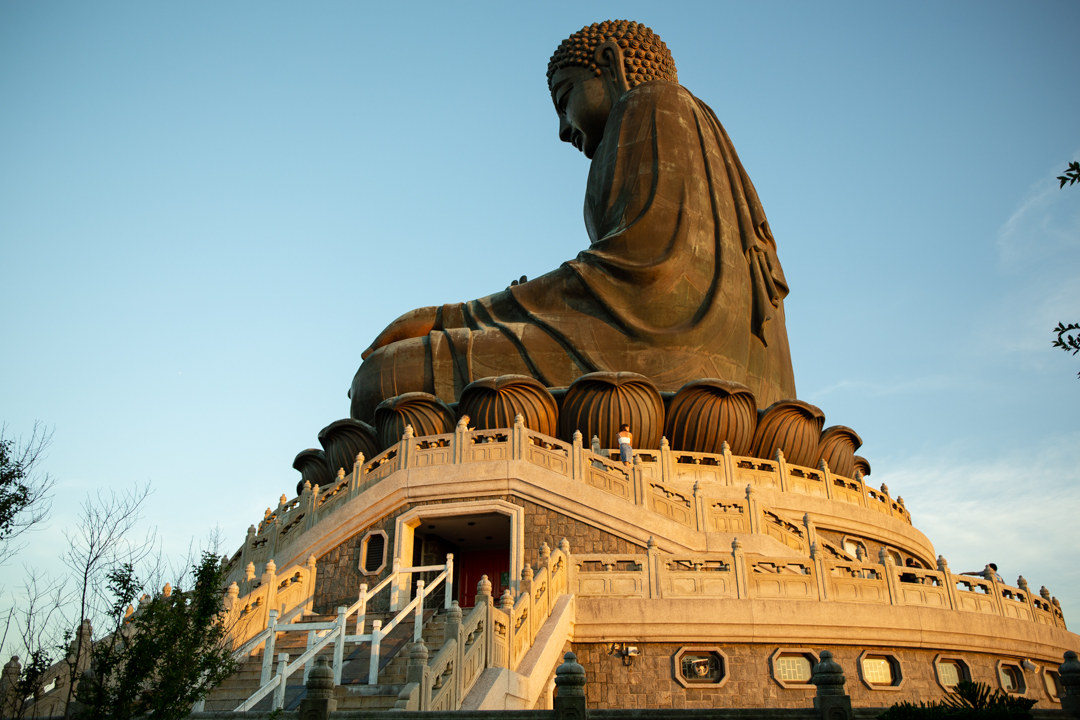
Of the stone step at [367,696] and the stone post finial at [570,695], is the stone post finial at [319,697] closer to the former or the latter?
the stone step at [367,696]

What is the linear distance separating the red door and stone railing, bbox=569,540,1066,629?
10.8ft

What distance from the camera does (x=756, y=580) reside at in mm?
10758

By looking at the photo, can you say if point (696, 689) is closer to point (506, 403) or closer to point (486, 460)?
point (486, 460)

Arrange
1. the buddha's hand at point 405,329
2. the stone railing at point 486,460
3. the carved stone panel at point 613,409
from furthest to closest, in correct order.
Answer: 1. the buddha's hand at point 405,329
2. the carved stone panel at point 613,409
3. the stone railing at point 486,460

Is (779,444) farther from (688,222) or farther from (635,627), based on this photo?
(635,627)

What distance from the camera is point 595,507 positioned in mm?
12562

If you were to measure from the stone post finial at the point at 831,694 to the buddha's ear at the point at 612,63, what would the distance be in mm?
21897

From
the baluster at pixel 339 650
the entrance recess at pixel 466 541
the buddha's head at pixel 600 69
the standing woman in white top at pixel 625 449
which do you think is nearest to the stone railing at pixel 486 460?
the standing woman in white top at pixel 625 449

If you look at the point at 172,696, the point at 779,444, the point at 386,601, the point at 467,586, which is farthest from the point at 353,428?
the point at 172,696

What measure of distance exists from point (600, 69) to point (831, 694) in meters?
22.8

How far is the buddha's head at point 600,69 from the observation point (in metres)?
25.9

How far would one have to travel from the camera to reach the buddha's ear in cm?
2580

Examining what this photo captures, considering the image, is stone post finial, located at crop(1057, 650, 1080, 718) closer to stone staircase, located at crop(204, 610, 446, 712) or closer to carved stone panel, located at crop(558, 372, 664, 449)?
stone staircase, located at crop(204, 610, 446, 712)

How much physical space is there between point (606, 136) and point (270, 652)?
1814 cm
